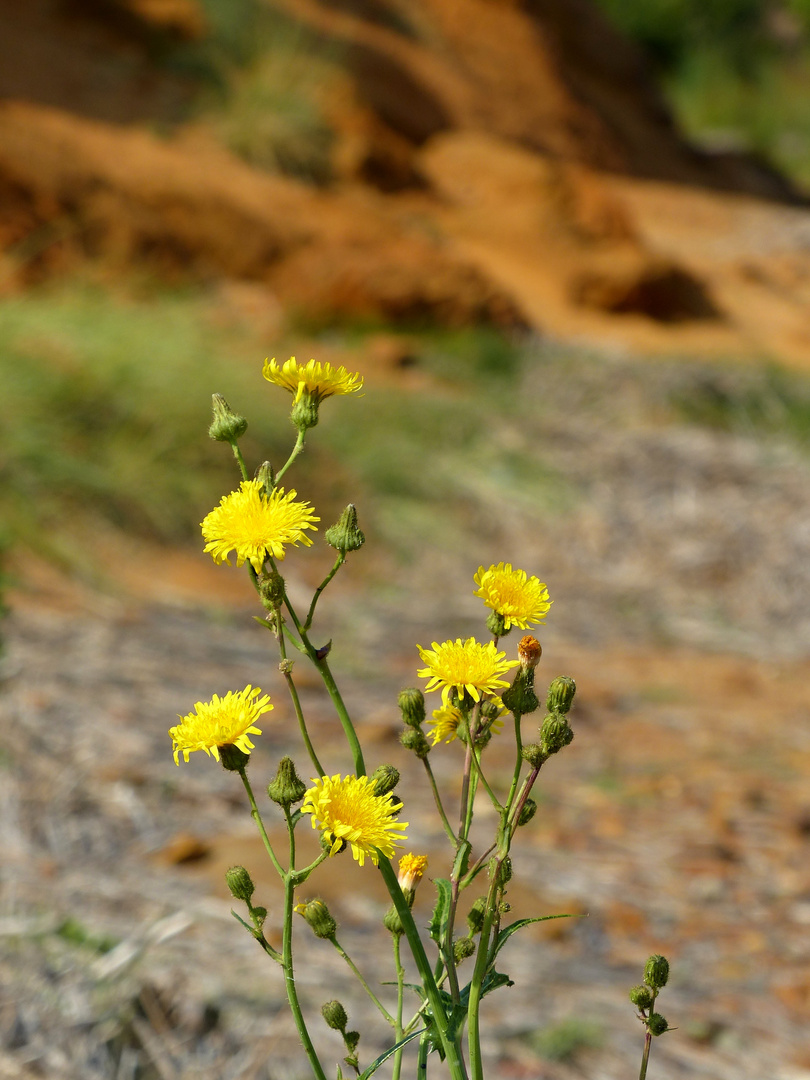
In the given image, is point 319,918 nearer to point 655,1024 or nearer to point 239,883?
point 239,883

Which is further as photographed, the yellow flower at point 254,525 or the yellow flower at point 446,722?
the yellow flower at point 446,722

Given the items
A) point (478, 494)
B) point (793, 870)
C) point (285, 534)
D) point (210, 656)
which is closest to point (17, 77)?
point (478, 494)

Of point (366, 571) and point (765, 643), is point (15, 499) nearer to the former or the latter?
point (366, 571)

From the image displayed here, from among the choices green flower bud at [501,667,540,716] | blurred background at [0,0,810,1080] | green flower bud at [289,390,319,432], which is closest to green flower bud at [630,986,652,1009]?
green flower bud at [501,667,540,716]

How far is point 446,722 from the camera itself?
0.83 meters

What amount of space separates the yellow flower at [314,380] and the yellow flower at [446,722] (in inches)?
9.4

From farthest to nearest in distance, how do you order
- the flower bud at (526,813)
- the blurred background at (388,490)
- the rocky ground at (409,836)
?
the blurred background at (388,490)
the rocky ground at (409,836)
the flower bud at (526,813)

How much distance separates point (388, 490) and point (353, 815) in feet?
14.1

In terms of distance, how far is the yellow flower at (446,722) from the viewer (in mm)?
822

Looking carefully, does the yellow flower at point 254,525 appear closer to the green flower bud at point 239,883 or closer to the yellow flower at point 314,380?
the yellow flower at point 314,380

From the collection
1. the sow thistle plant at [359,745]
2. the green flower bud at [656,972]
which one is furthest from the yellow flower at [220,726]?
the green flower bud at [656,972]

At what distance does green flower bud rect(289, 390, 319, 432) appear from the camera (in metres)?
0.77

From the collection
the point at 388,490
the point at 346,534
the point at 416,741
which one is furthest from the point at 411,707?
the point at 388,490

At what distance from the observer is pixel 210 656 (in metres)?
3.09
